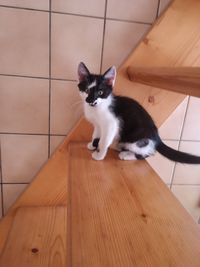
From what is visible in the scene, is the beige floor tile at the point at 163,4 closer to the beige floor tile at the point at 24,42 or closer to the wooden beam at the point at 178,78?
the wooden beam at the point at 178,78

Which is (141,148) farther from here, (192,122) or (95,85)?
(192,122)

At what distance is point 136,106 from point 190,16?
43 cm

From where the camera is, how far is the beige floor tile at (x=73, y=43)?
0.80 m

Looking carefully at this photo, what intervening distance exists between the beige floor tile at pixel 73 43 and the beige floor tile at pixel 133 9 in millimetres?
63

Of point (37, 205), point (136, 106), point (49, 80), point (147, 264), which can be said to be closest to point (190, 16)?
point (136, 106)

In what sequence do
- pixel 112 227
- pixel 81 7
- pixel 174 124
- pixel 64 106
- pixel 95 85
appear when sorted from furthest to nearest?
1. pixel 174 124
2. pixel 64 106
3. pixel 81 7
4. pixel 95 85
5. pixel 112 227

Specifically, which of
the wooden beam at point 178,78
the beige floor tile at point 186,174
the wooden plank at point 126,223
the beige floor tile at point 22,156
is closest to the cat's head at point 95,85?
the wooden beam at point 178,78

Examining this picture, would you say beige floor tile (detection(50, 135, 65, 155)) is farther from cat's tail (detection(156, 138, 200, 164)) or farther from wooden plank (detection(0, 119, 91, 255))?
cat's tail (detection(156, 138, 200, 164))

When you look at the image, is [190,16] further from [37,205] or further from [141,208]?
[37,205]

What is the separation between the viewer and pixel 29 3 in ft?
2.49

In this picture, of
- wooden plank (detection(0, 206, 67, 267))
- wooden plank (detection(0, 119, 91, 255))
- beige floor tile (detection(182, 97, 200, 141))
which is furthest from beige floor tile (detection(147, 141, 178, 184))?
wooden plank (detection(0, 206, 67, 267))

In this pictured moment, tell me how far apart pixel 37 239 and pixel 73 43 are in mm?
748

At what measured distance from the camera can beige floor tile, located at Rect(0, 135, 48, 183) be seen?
0.91m

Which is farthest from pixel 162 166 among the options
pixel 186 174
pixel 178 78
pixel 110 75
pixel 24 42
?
pixel 24 42
